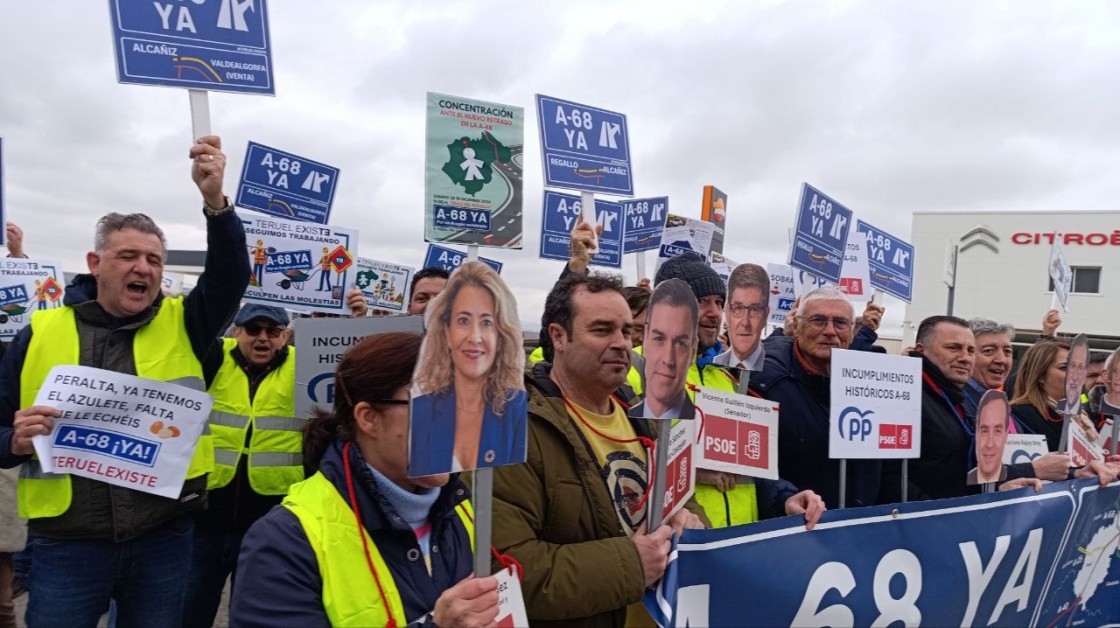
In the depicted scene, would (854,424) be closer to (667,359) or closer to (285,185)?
(667,359)

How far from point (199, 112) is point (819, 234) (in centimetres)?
458

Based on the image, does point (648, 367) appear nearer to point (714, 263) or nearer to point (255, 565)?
point (255, 565)

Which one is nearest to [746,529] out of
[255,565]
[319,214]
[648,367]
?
[648,367]

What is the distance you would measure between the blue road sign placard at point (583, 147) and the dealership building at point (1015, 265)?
1160 inches

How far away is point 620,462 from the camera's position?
2.50 m

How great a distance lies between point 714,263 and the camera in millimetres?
7719

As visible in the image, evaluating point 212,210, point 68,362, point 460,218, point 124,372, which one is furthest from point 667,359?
point 460,218

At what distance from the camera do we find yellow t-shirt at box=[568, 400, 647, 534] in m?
2.43

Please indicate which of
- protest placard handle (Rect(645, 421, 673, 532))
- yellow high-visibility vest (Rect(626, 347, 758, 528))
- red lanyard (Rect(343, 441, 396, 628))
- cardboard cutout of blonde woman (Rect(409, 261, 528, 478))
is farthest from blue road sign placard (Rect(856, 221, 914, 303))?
red lanyard (Rect(343, 441, 396, 628))

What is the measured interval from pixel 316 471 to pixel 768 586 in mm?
1474

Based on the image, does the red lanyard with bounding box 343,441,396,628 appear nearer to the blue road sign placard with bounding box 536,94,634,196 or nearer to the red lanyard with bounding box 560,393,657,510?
the red lanyard with bounding box 560,393,657,510

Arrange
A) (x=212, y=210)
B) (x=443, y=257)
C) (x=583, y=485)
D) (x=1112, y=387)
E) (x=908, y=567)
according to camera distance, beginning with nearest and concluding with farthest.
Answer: (x=583, y=485), (x=212, y=210), (x=908, y=567), (x=1112, y=387), (x=443, y=257)

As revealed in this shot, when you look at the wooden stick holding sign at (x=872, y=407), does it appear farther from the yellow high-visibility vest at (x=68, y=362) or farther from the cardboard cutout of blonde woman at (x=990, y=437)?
the yellow high-visibility vest at (x=68, y=362)

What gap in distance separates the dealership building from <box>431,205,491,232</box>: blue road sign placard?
30942 millimetres
